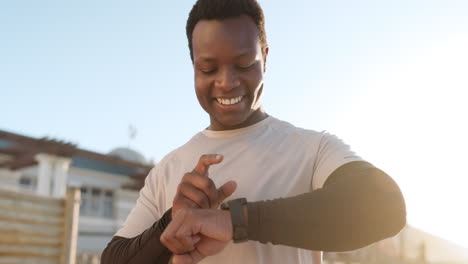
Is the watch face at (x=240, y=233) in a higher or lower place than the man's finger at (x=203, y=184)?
lower

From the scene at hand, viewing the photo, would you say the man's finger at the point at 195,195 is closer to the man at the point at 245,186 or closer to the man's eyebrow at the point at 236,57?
the man at the point at 245,186

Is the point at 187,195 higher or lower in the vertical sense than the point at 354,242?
higher

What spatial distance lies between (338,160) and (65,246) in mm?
5626

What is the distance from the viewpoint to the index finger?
4.43 ft

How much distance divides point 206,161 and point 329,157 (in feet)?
1.34

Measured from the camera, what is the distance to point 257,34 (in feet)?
5.57

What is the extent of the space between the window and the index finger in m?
17.4

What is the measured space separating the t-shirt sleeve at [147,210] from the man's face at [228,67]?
14.0 inches

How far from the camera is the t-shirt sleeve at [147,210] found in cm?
168

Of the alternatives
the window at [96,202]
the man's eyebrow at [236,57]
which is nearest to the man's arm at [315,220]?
the man's eyebrow at [236,57]

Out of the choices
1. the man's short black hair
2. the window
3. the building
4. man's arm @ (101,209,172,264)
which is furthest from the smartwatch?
the window

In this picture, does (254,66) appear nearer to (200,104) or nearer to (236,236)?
(200,104)

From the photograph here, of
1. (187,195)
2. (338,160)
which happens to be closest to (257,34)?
(338,160)

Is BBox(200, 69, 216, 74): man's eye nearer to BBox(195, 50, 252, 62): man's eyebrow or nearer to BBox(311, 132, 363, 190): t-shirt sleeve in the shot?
BBox(195, 50, 252, 62): man's eyebrow
